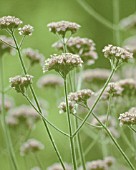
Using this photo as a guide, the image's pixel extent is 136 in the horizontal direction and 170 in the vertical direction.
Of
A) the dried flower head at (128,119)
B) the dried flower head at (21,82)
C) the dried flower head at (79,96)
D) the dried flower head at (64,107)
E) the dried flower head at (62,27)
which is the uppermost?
the dried flower head at (62,27)

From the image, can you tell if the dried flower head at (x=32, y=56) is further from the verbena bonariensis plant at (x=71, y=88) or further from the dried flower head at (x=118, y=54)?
the dried flower head at (x=118, y=54)

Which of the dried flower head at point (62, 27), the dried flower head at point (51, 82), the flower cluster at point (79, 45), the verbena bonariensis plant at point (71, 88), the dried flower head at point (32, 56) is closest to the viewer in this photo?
the verbena bonariensis plant at point (71, 88)

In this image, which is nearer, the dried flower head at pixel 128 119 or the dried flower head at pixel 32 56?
the dried flower head at pixel 128 119

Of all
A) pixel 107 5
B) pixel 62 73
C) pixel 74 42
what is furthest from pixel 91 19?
pixel 62 73

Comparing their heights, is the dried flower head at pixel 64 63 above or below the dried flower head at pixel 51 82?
above

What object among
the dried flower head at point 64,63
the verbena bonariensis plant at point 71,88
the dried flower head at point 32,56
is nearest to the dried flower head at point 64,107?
the verbena bonariensis plant at point 71,88

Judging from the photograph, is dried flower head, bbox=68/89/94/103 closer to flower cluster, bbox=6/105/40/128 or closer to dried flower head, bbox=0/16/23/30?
dried flower head, bbox=0/16/23/30

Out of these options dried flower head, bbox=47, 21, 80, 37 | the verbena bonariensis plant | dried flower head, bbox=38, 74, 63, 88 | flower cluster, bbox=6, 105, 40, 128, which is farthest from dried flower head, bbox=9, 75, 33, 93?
dried flower head, bbox=38, 74, 63, 88

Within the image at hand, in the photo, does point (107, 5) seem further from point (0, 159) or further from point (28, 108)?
point (28, 108)

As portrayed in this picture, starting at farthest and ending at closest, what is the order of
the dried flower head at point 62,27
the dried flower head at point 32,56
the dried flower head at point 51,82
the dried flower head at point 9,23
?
the dried flower head at point 51,82, the dried flower head at point 32,56, the dried flower head at point 62,27, the dried flower head at point 9,23
